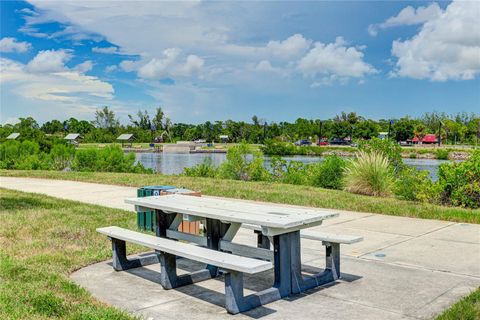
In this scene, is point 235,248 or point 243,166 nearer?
point 235,248

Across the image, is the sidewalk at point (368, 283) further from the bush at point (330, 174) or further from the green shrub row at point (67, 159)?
the green shrub row at point (67, 159)

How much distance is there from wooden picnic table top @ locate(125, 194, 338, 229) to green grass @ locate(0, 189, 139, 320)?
1261 millimetres

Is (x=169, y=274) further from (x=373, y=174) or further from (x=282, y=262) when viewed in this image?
(x=373, y=174)

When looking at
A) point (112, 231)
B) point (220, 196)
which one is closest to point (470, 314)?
point (112, 231)

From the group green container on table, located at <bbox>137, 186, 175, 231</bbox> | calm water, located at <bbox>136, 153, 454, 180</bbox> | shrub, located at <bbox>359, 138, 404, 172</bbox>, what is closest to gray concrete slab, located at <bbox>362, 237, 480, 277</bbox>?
green container on table, located at <bbox>137, 186, 175, 231</bbox>

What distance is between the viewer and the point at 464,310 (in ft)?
14.6

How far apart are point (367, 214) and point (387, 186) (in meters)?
3.11

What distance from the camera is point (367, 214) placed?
10.2m

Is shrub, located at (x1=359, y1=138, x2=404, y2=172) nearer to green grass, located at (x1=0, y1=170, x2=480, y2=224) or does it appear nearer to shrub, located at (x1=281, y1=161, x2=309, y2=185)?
green grass, located at (x1=0, y1=170, x2=480, y2=224)

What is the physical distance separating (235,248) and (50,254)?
264 cm

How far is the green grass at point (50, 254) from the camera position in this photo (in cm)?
448

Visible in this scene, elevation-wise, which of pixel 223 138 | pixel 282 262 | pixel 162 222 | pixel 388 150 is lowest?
pixel 282 262

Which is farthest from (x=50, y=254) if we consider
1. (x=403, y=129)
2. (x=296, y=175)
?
(x=403, y=129)

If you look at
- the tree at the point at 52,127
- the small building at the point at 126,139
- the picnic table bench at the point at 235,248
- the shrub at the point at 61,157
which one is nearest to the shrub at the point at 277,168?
the shrub at the point at 61,157
